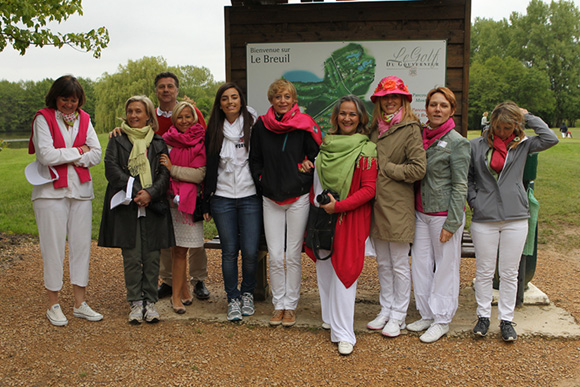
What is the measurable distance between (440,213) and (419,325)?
100 cm

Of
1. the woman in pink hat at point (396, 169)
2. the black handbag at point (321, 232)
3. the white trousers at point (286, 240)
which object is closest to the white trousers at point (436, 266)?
the woman in pink hat at point (396, 169)

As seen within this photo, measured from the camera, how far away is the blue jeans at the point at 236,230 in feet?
14.2

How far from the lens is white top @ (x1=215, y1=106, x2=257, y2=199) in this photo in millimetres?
4281

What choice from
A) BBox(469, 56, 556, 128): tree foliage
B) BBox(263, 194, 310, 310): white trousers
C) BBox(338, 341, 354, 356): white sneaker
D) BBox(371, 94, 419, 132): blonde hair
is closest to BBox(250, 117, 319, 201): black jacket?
BBox(263, 194, 310, 310): white trousers

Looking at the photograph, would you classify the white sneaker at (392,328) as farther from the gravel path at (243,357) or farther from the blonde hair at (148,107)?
the blonde hair at (148,107)

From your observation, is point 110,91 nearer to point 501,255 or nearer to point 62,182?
point 62,182

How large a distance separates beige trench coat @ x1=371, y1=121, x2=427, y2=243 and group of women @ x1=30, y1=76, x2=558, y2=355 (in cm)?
1

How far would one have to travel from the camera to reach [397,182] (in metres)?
3.89

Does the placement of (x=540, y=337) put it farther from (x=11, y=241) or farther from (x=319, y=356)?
(x=11, y=241)

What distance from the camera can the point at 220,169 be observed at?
4.35 m

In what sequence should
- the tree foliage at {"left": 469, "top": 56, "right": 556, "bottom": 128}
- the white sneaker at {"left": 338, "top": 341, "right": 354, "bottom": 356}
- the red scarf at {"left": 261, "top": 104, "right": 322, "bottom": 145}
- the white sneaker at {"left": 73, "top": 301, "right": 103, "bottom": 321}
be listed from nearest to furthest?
the white sneaker at {"left": 338, "top": 341, "right": 354, "bottom": 356} → the red scarf at {"left": 261, "top": 104, "right": 322, "bottom": 145} → the white sneaker at {"left": 73, "top": 301, "right": 103, "bottom": 321} → the tree foliage at {"left": 469, "top": 56, "right": 556, "bottom": 128}

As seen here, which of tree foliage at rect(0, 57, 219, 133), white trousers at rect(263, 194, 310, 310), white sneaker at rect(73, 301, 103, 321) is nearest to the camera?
white trousers at rect(263, 194, 310, 310)

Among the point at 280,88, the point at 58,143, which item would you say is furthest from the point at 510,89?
the point at 58,143

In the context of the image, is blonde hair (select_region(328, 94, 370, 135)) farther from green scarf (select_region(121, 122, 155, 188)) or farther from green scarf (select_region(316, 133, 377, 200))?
green scarf (select_region(121, 122, 155, 188))
